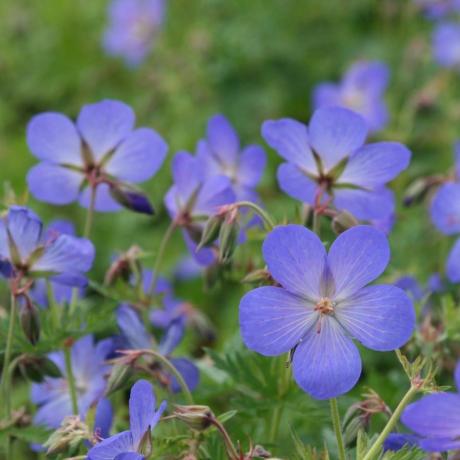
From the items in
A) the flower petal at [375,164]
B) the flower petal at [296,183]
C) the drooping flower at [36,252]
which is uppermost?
the flower petal at [375,164]

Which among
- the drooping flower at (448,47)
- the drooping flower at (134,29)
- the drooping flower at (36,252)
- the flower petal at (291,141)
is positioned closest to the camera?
the drooping flower at (36,252)

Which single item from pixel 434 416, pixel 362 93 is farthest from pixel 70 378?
pixel 362 93

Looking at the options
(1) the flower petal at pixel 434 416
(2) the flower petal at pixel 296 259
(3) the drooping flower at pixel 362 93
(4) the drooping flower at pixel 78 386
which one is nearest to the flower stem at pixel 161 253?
(4) the drooping flower at pixel 78 386

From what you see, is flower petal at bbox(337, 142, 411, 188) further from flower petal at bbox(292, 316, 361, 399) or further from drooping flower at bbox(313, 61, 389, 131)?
drooping flower at bbox(313, 61, 389, 131)

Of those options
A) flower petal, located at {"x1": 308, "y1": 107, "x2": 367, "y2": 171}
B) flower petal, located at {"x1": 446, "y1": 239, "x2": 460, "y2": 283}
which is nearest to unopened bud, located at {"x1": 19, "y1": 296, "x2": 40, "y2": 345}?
flower petal, located at {"x1": 308, "y1": 107, "x2": 367, "y2": 171}

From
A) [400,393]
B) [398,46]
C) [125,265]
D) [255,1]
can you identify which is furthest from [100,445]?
[398,46]

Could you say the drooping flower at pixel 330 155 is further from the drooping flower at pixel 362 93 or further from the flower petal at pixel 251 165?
the drooping flower at pixel 362 93
